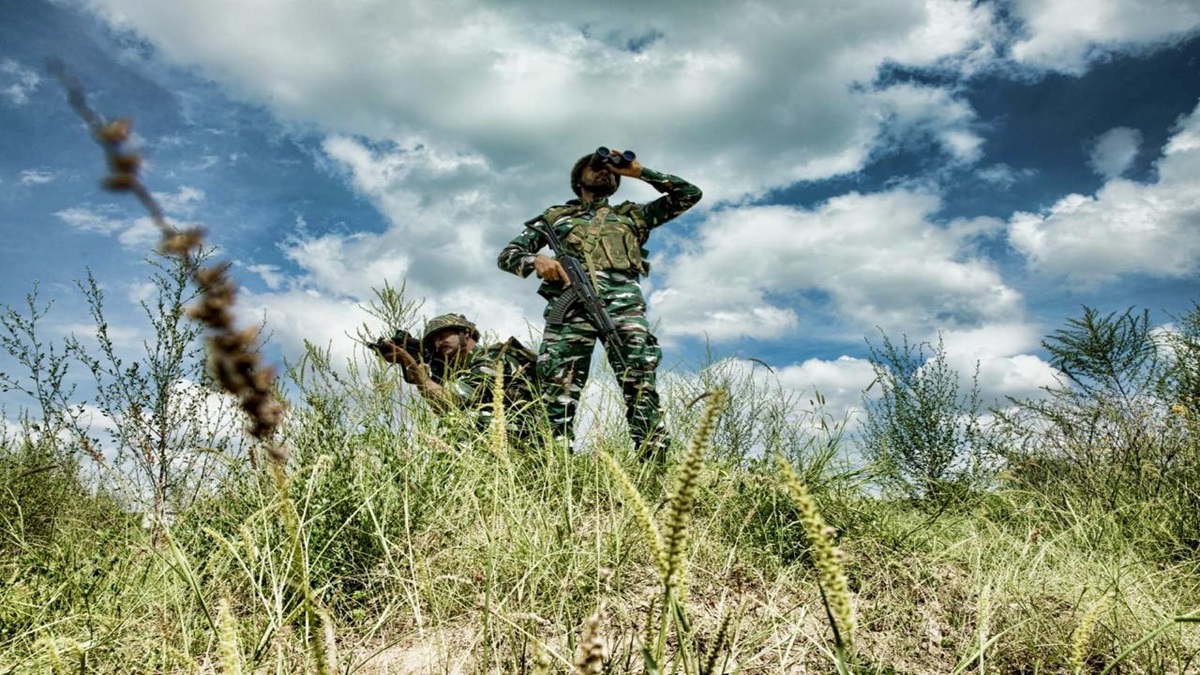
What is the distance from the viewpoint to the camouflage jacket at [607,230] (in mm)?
4879

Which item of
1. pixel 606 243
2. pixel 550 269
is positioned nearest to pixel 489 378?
pixel 550 269

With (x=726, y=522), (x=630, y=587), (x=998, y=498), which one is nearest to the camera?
(x=630, y=587)

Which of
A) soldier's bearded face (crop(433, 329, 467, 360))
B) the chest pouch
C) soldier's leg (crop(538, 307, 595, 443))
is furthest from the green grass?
soldier's bearded face (crop(433, 329, 467, 360))

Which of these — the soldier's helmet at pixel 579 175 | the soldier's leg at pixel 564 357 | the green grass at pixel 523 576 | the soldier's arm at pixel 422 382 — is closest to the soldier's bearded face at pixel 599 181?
the soldier's helmet at pixel 579 175

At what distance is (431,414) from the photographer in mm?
2920

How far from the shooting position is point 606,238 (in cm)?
492

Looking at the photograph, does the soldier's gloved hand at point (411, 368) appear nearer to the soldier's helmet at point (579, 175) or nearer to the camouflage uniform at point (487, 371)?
the camouflage uniform at point (487, 371)

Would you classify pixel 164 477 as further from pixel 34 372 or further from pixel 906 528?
pixel 906 528

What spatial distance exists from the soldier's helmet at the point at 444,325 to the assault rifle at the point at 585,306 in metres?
0.58

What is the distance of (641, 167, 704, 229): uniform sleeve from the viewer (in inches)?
201

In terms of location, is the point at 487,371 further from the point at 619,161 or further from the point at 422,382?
the point at 619,161

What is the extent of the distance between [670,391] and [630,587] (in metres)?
1.50

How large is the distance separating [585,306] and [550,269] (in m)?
0.32

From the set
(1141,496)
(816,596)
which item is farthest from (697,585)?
(1141,496)
